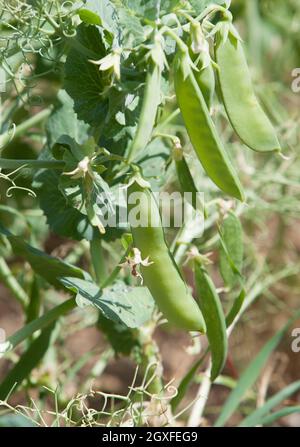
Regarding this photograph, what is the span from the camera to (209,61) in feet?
2.59

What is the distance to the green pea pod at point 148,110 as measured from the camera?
2.40 feet

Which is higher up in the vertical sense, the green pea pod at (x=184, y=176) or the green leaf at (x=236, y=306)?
the green pea pod at (x=184, y=176)

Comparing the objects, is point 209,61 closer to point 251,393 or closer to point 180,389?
point 180,389

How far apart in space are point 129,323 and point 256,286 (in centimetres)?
53

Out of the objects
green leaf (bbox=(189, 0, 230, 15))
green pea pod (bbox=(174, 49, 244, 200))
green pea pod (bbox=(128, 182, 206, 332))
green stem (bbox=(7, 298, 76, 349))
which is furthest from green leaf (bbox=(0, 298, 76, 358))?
green leaf (bbox=(189, 0, 230, 15))

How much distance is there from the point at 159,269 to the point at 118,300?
0.11 metres

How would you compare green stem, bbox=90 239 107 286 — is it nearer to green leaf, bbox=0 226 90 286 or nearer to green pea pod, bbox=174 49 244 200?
green leaf, bbox=0 226 90 286

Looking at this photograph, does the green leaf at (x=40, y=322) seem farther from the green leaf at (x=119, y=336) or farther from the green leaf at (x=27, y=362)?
the green leaf at (x=119, y=336)

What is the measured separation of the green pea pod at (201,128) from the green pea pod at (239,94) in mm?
43

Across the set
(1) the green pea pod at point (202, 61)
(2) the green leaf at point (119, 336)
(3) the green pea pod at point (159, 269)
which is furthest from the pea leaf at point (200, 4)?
(2) the green leaf at point (119, 336)

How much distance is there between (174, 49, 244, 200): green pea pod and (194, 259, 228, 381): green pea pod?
15cm

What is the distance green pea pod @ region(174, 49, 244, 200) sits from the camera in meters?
0.77

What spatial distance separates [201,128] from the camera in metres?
0.80

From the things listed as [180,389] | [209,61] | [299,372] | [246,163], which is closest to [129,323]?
[180,389]
